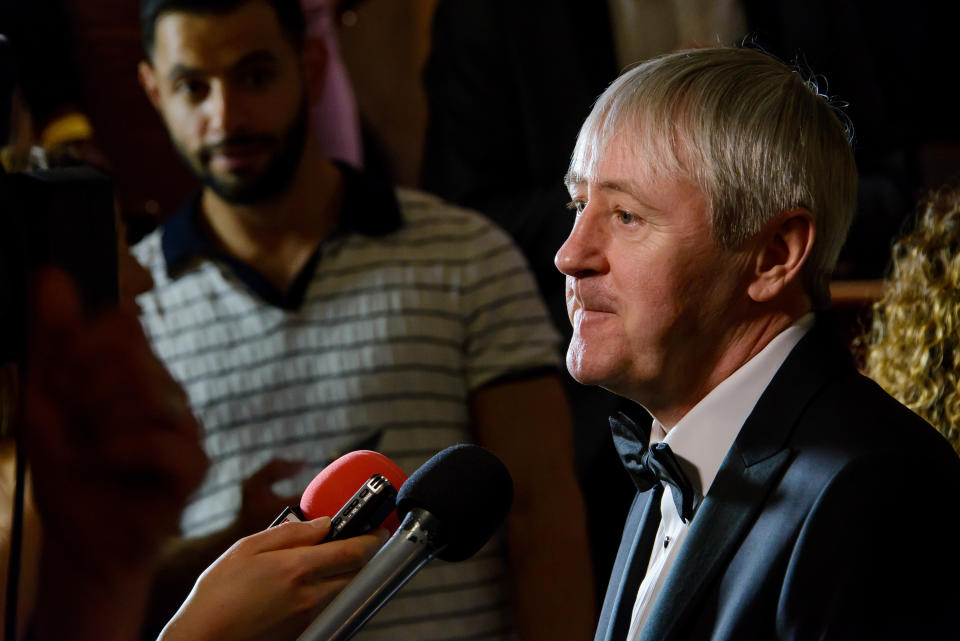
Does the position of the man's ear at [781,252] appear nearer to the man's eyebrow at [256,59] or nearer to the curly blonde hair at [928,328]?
the curly blonde hair at [928,328]

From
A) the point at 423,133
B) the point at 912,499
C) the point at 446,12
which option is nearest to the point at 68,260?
the point at 912,499

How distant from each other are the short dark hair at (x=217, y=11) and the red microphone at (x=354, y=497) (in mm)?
1302

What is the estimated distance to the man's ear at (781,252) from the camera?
1228 millimetres

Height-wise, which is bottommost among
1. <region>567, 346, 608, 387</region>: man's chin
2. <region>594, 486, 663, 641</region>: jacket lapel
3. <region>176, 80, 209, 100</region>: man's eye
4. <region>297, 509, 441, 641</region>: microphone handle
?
<region>594, 486, 663, 641</region>: jacket lapel

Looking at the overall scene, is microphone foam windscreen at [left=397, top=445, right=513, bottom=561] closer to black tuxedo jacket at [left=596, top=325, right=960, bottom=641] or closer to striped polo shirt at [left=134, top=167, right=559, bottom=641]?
black tuxedo jacket at [left=596, top=325, right=960, bottom=641]

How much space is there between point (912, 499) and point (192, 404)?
139cm

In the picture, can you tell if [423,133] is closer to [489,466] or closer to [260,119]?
[260,119]

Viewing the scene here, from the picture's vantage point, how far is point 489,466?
1146 mm

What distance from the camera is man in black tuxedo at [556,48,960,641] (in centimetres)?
110

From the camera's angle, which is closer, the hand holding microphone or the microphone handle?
the microphone handle

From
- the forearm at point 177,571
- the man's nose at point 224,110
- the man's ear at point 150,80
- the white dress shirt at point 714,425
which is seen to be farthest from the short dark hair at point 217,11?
the white dress shirt at point 714,425

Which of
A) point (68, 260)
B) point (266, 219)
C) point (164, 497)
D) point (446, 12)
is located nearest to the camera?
point (68, 260)

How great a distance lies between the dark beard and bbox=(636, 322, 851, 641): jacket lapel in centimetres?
129

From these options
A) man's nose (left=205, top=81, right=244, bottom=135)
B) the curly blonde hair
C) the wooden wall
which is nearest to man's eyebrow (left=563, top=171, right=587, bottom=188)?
the curly blonde hair
